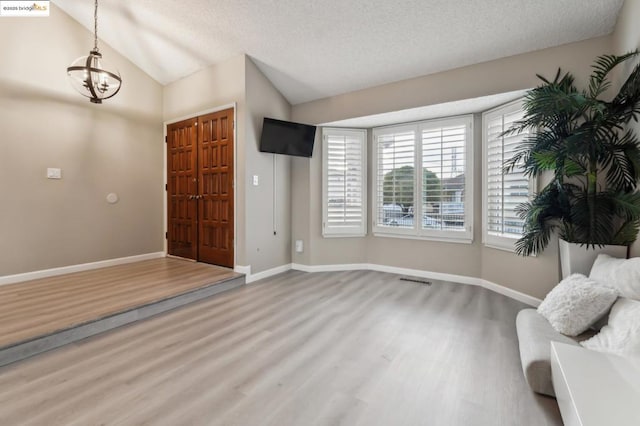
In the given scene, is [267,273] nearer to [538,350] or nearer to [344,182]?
[344,182]

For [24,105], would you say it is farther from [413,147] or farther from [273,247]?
[413,147]

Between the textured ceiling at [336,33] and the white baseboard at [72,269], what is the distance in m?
3.16

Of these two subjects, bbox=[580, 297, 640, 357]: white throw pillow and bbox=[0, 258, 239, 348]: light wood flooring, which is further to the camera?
bbox=[0, 258, 239, 348]: light wood flooring

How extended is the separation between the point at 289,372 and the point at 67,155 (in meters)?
4.35

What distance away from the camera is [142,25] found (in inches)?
156

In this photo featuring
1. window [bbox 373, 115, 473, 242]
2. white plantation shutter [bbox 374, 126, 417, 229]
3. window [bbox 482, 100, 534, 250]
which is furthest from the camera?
white plantation shutter [bbox 374, 126, 417, 229]

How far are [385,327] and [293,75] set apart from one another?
362cm

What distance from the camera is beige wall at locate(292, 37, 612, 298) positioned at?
317 centimetres

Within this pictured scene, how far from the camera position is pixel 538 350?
6.05ft

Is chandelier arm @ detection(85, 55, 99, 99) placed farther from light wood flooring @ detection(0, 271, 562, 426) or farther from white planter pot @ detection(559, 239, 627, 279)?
white planter pot @ detection(559, 239, 627, 279)

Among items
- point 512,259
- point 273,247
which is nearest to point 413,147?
point 512,259

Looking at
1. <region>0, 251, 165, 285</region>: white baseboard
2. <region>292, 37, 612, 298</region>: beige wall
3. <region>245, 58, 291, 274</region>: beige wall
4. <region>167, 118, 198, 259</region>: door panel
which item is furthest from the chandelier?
<region>292, 37, 612, 298</region>: beige wall

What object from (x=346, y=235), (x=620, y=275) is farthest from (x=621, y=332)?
(x=346, y=235)

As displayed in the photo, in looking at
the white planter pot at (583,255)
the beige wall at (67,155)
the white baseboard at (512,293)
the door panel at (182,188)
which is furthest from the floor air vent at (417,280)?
the beige wall at (67,155)
